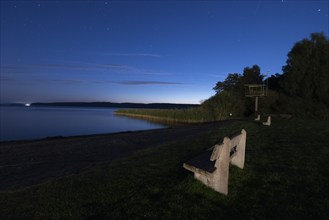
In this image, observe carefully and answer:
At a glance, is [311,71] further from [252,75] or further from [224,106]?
[252,75]

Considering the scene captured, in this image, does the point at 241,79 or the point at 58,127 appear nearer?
the point at 58,127

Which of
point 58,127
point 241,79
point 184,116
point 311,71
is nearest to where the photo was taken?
point 311,71

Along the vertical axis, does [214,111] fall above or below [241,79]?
Answer: below

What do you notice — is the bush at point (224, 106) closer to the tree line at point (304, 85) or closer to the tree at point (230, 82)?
the tree line at point (304, 85)

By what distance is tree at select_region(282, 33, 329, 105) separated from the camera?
3631 cm

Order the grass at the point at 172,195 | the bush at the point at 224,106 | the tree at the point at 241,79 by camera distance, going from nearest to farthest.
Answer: the grass at the point at 172,195 < the bush at the point at 224,106 < the tree at the point at 241,79

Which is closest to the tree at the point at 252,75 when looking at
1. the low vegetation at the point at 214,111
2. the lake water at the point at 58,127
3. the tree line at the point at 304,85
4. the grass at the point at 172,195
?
the tree line at the point at 304,85

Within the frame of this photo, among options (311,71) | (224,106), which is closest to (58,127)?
(224,106)

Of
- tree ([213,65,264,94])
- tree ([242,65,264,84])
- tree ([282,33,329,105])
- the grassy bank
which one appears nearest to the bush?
the grassy bank

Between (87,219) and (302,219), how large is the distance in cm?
331

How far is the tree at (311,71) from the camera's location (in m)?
36.3

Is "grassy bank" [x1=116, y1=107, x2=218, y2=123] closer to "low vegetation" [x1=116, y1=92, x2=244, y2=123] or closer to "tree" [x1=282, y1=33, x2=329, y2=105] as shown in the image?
"low vegetation" [x1=116, y1=92, x2=244, y2=123]

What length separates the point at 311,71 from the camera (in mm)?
37594

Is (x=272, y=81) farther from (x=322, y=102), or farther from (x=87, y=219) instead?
(x=87, y=219)
